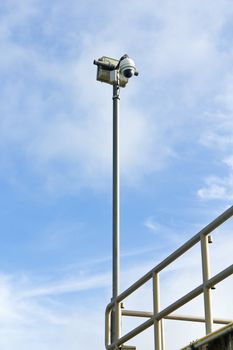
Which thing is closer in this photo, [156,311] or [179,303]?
[179,303]

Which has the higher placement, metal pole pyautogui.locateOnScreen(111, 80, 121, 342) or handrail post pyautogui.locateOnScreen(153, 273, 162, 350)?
metal pole pyautogui.locateOnScreen(111, 80, 121, 342)

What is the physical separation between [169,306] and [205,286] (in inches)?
30.0

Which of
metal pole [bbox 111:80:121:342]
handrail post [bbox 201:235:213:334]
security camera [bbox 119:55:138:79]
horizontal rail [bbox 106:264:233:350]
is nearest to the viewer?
horizontal rail [bbox 106:264:233:350]

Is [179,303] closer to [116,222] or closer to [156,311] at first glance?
[156,311]

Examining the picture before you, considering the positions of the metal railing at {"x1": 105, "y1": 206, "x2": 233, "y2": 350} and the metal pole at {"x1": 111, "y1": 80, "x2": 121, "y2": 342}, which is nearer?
the metal railing at {"x1": 105, "y1": 206, "x2": 233, "y2": 350}

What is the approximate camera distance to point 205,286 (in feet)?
23.3

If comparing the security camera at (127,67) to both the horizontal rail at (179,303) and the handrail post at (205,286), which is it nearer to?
the horizontal rail at (179,303)

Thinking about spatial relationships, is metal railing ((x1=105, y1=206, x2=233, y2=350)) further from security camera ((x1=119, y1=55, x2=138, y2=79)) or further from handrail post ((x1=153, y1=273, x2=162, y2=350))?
security camera ((x1=119, y1=55, x2=138, y2=79))

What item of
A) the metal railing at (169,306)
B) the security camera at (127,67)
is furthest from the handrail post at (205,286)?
the security camera at (127,67)

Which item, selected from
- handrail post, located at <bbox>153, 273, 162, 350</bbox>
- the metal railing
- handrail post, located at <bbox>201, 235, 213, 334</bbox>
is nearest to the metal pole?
the metal railing

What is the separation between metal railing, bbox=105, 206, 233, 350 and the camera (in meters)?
7.03

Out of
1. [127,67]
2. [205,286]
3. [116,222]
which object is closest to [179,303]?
[205,286]

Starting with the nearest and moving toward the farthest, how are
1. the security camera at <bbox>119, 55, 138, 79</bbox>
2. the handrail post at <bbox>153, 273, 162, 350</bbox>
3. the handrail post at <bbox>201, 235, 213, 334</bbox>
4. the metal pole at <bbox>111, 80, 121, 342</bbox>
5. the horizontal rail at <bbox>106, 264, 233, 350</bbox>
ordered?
the horizontal rail at <bbox>106, 264, 233, 350</bbox>, the handrail post at <bbox>201, 235, 213, 334</bbox>, the handrail post at <bbox>153, 273, 162, 350</bbox>, the metal pole at <bbox>111, 80, 121, 342</bbox>, the security camera at <bbox>119, 55, 138, 79</bbox>

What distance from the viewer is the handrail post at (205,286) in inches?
276
